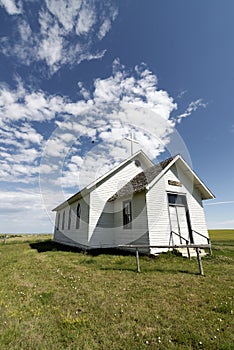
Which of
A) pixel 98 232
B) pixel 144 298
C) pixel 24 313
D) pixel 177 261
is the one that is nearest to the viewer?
pixel 24 313

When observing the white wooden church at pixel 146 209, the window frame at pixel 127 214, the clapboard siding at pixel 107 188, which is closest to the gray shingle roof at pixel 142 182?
the white wooden church at pixel 146 209

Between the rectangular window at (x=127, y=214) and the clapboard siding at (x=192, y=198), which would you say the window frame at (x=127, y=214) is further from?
the clapboard siding at (x=192, y=198)

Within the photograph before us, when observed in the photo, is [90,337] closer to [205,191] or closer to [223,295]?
[223,295]

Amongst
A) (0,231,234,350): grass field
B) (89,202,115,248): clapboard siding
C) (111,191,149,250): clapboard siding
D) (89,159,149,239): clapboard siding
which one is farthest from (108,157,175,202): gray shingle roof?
(0,231,234,350): grass field

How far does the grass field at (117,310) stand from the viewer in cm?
325

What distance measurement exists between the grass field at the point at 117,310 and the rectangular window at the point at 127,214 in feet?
17.7

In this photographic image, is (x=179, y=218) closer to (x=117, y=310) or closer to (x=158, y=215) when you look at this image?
(x=158, y=215)

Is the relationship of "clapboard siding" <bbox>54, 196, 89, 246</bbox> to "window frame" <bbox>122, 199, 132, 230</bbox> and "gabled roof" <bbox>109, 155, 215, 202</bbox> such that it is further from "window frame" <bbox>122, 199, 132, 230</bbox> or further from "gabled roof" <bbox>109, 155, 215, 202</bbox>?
"window frame" <bbox>122, 199, 132, 230</bbox>

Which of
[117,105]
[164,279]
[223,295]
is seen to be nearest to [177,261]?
[164,279]

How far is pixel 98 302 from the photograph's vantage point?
15.7 feet

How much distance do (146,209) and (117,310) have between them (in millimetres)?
7537

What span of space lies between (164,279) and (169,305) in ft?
7.02

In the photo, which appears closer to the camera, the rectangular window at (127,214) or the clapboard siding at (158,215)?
the clapboard siding at (158,215)

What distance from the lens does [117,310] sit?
14.2 ft
